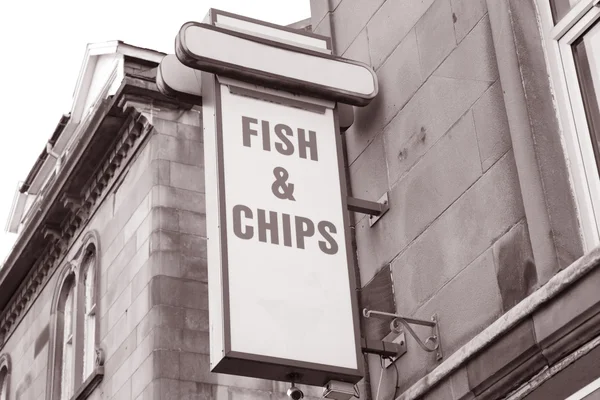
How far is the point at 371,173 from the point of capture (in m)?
11.5

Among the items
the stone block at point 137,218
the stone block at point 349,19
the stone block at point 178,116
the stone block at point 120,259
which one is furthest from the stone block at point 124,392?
the stone block at point 349,19

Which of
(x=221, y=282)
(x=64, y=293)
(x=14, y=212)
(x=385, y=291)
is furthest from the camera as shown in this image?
(x=14, y=212)

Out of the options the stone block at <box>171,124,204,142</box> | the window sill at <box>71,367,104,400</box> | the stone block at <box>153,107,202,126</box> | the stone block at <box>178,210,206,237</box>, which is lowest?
the window sill at <box>71,367,104,400</box>

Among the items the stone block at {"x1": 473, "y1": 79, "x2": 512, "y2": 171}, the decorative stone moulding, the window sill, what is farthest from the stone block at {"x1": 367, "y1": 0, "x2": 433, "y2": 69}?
the window sill

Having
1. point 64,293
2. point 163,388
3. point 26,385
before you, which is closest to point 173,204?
point 163,388

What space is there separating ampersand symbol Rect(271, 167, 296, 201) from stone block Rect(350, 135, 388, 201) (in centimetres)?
110

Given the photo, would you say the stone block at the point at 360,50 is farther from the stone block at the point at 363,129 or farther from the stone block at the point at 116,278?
the stone block at the point at 116,278

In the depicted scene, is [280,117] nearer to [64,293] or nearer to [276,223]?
[276,223]

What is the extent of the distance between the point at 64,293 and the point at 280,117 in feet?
42.7

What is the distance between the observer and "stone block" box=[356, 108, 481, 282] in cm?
1000

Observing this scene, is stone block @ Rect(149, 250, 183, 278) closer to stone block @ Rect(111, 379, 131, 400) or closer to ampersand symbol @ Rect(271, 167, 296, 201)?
stone block @ Rect(111, 379, 131, 400)

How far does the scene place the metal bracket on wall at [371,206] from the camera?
10859 mm

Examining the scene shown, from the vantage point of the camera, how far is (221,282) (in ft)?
31.6

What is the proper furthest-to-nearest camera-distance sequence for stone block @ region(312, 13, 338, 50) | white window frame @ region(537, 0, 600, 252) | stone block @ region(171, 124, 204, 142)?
stone block @ region(171, 124, 204, 142), stone block @ region(312, 13, 338, 50), white window frame @ region(537, 0, 600, 252)
